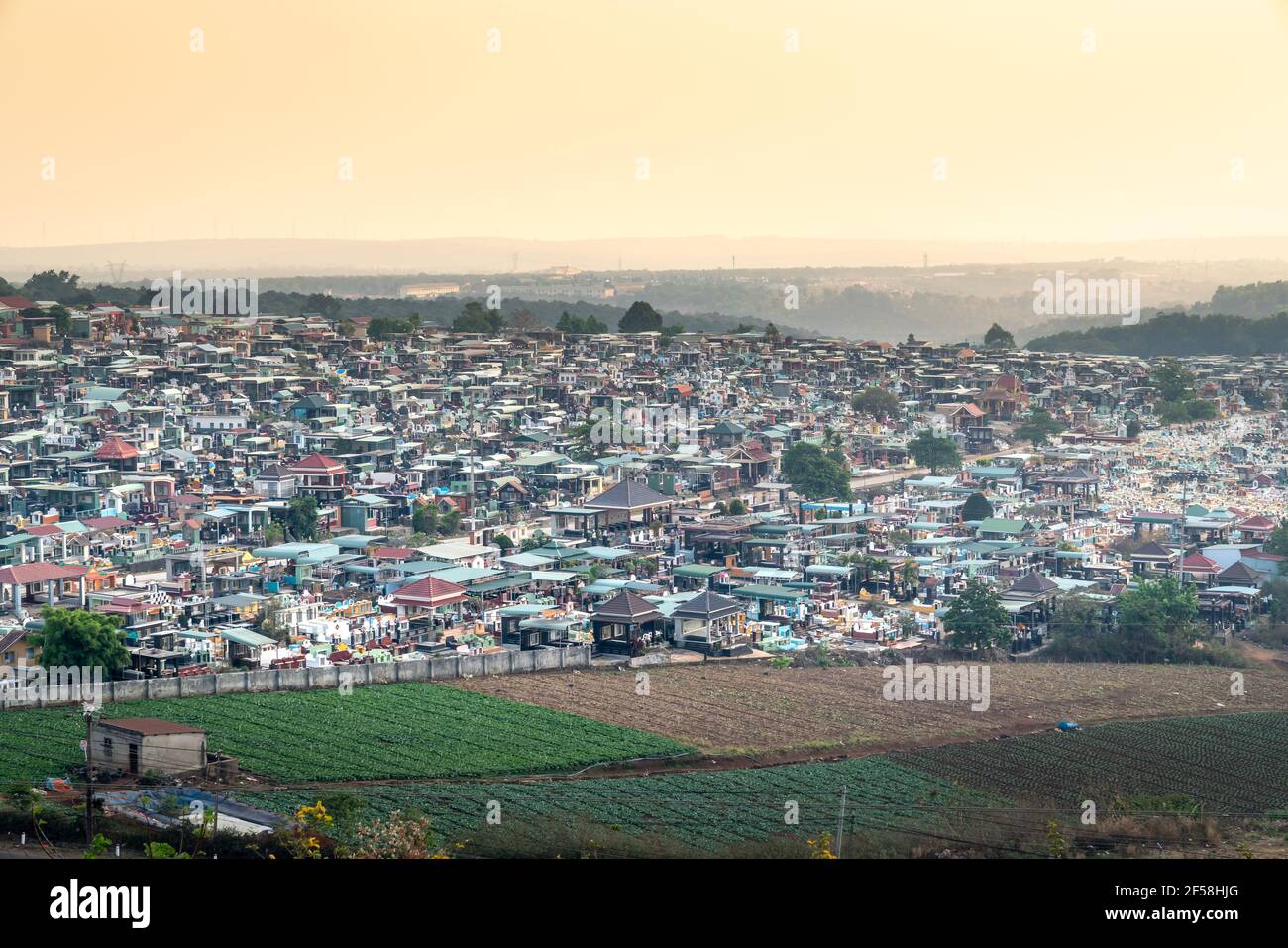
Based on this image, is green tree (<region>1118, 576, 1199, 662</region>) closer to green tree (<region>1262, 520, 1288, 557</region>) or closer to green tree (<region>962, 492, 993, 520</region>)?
green tree (<region>1262, 520, 1288, 557</region>)

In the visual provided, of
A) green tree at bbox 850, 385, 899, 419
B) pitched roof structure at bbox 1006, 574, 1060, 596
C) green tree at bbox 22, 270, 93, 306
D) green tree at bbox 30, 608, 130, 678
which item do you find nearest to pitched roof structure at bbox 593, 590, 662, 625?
pitched roof structure at bbox 1006, 574, 1060, 596

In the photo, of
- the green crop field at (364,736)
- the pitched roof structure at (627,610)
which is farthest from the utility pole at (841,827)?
the pitched roof structure at (627,610)

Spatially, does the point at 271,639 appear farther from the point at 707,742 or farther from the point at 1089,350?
the point at 1089,350

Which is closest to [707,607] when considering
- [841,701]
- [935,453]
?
[841,701]

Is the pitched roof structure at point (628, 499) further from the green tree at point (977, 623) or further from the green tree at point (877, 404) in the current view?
the green tree at point (877, 404)

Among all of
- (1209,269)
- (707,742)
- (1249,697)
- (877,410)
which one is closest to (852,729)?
(707,742)

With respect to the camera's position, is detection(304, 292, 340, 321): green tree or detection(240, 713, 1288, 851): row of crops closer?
detection(240, 713, 1288, 851): row of crops

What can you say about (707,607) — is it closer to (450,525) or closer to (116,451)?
(450,525)
